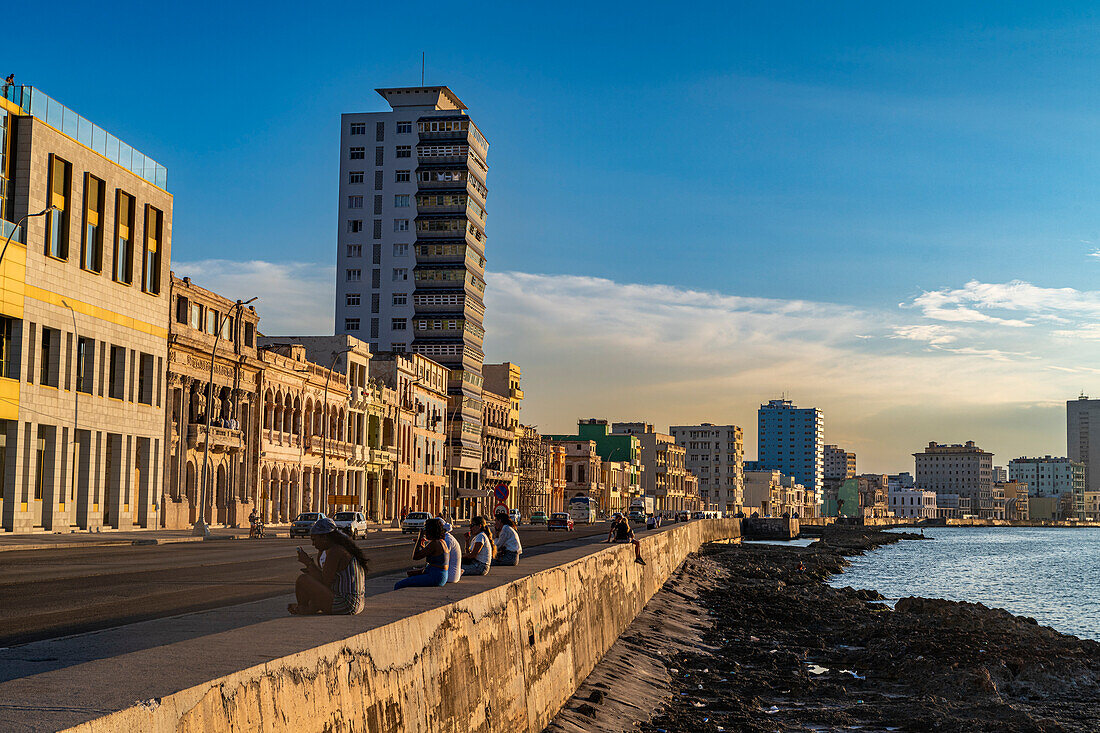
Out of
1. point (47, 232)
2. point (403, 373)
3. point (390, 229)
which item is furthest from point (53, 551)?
point (390, 229)

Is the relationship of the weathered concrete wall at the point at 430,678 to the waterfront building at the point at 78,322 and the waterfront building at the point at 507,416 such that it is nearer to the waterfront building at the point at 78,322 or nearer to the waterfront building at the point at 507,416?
the waterfront building at the point at 78,322

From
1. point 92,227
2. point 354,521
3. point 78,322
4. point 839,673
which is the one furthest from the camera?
point 354,521

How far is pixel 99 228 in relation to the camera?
55125 mm

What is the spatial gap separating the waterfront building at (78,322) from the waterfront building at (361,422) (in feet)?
71.4

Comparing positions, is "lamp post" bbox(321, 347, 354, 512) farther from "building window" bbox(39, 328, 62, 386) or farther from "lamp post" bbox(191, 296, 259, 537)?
"building window" bbox(39, 328, 62, 386)

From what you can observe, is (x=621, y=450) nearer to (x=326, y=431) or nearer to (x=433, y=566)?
(x=326, y=431)

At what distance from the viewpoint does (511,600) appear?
12672 millimetres

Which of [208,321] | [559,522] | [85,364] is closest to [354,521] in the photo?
[85,364]

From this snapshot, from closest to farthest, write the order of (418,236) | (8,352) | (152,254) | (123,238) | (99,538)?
(99,538), (8,352), (123,238), (152,254), (418,236)

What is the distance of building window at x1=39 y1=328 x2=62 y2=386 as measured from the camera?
51.3m

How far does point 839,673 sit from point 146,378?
44.9 metres

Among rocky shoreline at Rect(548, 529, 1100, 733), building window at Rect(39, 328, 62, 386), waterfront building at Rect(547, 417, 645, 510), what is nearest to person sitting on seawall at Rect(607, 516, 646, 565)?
rocky shoreline at Rect(548, 529, 1100, 733)

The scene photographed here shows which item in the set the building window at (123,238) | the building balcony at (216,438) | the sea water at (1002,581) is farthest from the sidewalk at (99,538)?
the sea water at (1002,581)

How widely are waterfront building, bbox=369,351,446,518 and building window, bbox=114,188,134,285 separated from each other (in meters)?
38.7
